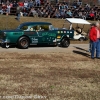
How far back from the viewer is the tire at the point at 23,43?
18.3 metres

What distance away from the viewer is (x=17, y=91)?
8.73 m

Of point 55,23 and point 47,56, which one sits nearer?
point 47,56

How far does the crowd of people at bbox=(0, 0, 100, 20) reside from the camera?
107 feet

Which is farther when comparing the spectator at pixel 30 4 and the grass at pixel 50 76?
the spectator at pixel 30 4

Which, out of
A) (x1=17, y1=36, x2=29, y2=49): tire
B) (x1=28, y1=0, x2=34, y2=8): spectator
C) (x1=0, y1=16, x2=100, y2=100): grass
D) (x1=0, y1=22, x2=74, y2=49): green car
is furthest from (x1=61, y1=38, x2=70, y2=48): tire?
(x1=28, y1=0, x2=34, y2=8): spectator

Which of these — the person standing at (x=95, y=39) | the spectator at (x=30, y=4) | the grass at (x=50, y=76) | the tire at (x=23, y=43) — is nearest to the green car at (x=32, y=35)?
the tire at (x=23, y=43)

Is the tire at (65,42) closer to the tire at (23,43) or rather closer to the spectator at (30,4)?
the tire at (23,43)

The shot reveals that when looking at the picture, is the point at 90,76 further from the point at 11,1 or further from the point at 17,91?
the point at 11,1

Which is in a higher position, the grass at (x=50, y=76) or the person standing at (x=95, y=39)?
the person standing at (x=95, y=39)

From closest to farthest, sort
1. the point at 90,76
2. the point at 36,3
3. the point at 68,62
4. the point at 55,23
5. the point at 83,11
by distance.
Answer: the point at 90,76, the point at 68,62, the point at 55,23, the point at 36,3, the point at 83,11

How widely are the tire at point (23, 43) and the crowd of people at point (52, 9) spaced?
1332 cm

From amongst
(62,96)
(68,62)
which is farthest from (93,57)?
(62,96)

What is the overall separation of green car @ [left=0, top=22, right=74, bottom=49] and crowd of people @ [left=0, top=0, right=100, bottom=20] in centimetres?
1266

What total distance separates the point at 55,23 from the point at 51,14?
3.08 m
